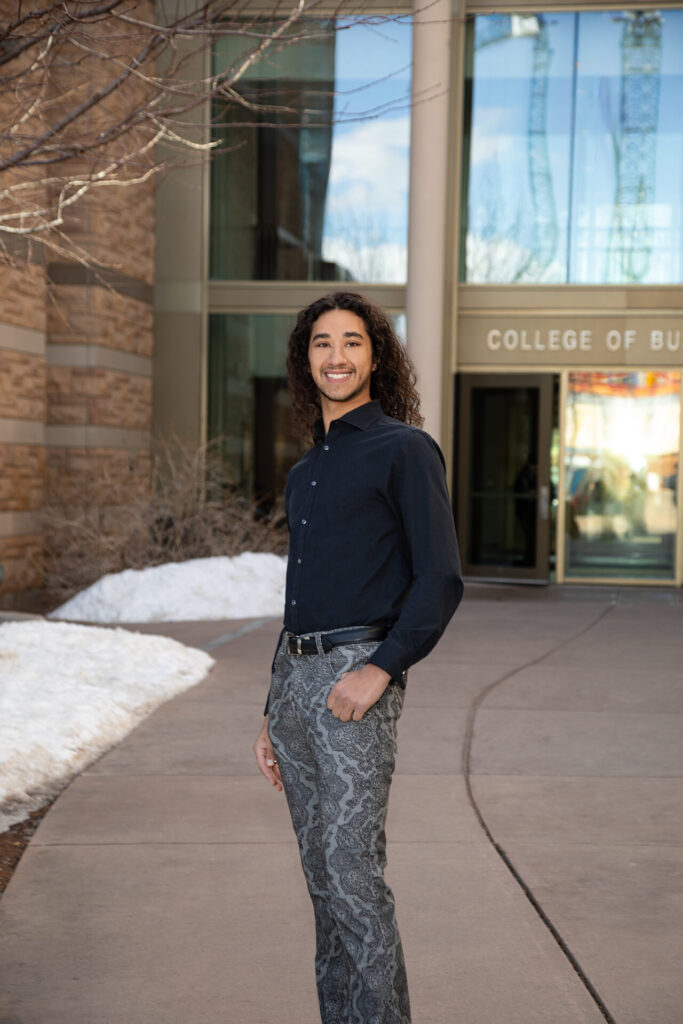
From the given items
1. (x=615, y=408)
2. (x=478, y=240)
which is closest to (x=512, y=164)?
(x=478, y=240)

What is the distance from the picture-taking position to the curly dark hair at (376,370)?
293 centimetres

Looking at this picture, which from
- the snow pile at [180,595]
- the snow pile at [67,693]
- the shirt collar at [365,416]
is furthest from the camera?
the snow pile at [180,595]

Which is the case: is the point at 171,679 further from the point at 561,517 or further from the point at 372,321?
the point at 561,517

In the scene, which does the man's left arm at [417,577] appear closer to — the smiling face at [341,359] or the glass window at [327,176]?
the smiling face at [341,359]

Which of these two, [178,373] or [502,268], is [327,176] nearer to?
[502,268]

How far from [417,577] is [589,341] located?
46.5 ft

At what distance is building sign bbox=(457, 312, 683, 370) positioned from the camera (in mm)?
16219

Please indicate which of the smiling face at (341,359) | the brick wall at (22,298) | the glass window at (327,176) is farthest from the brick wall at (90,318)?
the smiling face at (341,359)

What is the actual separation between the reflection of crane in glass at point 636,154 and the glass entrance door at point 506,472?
1944mm

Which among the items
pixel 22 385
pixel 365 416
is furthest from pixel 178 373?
pixel 365 416

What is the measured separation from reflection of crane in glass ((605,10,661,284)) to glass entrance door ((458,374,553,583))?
6.38ft

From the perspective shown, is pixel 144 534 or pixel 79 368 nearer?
pixel 144 534

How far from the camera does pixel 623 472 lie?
54.2ft

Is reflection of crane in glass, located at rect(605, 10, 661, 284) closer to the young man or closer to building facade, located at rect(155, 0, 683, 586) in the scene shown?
building facade, located at rect(155, 0, 683, 586)
